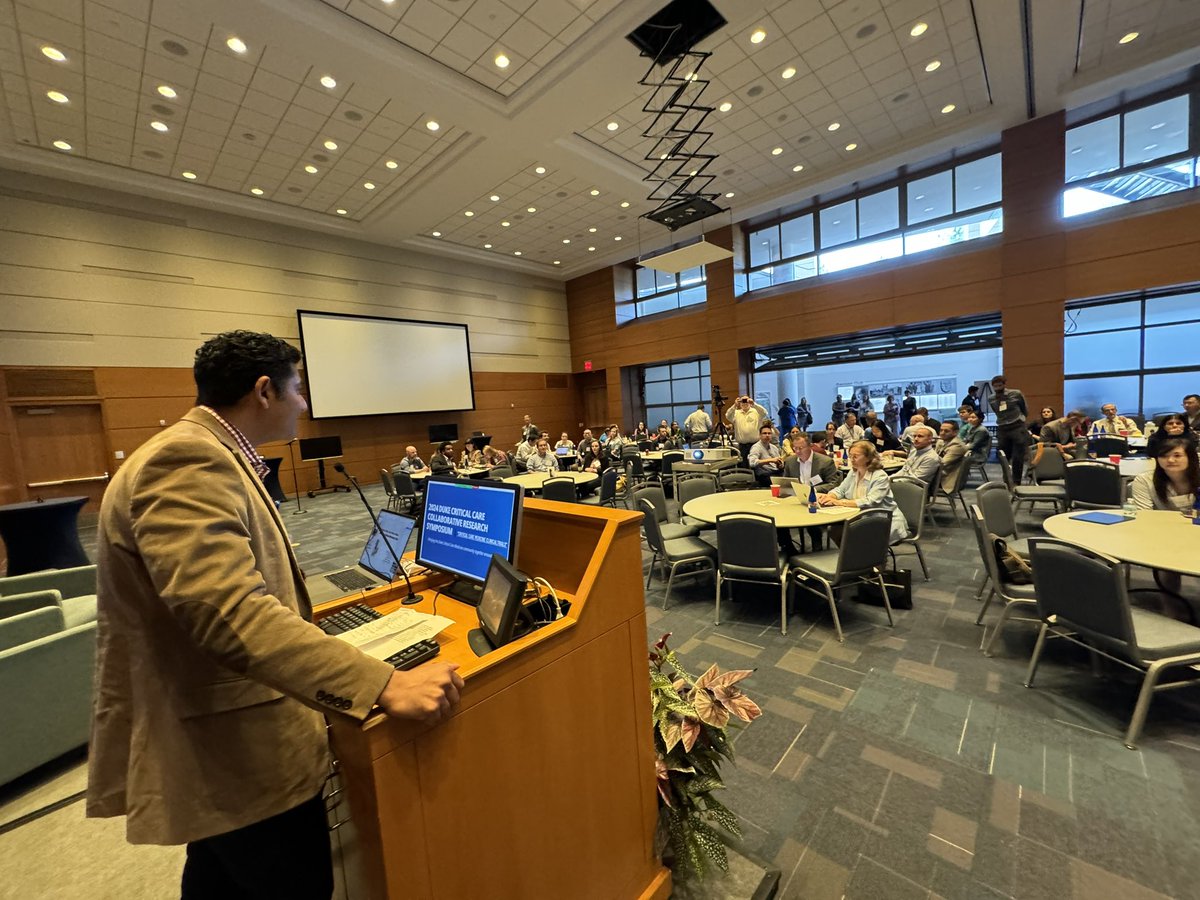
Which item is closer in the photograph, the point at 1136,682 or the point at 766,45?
the point at 1136,682

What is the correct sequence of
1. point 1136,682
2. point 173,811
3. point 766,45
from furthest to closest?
point 766,45 → point 1136,682 → point 173,811

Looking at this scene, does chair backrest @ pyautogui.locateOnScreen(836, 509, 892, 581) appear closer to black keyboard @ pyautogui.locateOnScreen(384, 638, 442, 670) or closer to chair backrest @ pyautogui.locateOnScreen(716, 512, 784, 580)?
chair backrest @ pyautogui.locateOnScreen(716, 512, 784, 580)

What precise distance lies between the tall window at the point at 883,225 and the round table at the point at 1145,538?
26.6 ft

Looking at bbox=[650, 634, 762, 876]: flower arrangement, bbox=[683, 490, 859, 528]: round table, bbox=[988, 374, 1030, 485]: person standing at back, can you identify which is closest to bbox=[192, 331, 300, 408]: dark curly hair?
bbox=[650, 634, 762, 876]: flower arrangement

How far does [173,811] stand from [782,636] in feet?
10.6

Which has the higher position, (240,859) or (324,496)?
(240,859)

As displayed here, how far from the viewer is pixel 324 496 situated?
11.1 metres

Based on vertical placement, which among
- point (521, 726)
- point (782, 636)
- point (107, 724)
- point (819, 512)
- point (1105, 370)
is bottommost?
point (782, 636)

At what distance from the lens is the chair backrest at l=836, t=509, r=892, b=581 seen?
3088 mm

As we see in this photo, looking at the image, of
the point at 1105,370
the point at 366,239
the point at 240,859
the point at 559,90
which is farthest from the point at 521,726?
the point at 366,239

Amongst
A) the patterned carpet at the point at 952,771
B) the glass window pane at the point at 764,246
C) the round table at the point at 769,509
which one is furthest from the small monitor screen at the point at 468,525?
the glass window pane at the point at 764,246

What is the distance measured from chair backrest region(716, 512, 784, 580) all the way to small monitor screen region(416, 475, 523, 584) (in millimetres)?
2165

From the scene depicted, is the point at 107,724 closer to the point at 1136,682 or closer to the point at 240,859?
the point at 240,859

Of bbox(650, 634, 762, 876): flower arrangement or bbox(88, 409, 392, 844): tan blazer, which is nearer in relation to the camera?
bbox(88, 409, 392, 844): tan blazer
